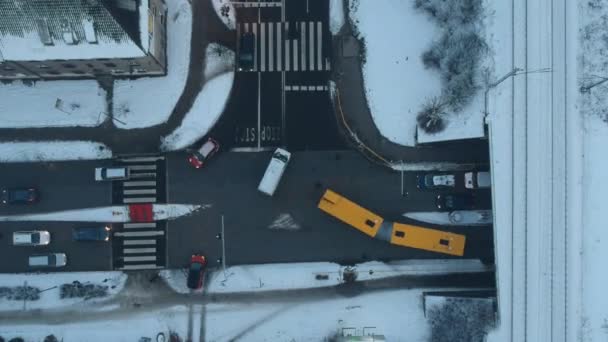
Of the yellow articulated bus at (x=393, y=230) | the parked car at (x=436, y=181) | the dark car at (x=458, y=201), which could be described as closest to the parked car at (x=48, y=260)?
the yellow articulated bus at (x=393, y=230)

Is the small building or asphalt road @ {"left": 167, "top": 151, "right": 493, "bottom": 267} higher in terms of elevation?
the small building

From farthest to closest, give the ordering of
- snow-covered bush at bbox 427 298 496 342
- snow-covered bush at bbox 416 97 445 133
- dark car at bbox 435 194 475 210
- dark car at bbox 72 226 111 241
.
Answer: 1. dark car at bbox 72 226 111 241
2. dark car at bbox 435 194 475 210
3. snow-covered bush at bbox 416 97 445 133
4. snow-covered bush at bbox 427 298 496 342

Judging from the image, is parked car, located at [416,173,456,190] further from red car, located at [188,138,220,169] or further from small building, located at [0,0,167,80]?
small building, located at [0,0,167,80]

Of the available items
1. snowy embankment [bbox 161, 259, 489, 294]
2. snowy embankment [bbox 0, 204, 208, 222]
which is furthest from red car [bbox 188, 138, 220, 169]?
snowy embankment [bbox 161, 259, 489, 294]

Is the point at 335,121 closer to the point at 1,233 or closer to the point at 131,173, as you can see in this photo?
the point at 131,173

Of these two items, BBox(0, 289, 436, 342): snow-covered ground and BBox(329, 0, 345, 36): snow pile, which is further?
BBox(329, 0, 345, 36): snow pile

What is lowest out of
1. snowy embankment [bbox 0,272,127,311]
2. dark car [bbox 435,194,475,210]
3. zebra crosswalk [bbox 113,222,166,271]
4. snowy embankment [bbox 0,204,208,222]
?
snowy embankment [bbox 0,272,127,311]

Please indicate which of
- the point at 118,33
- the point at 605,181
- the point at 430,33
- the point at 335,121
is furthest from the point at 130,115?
the point at 605,181
